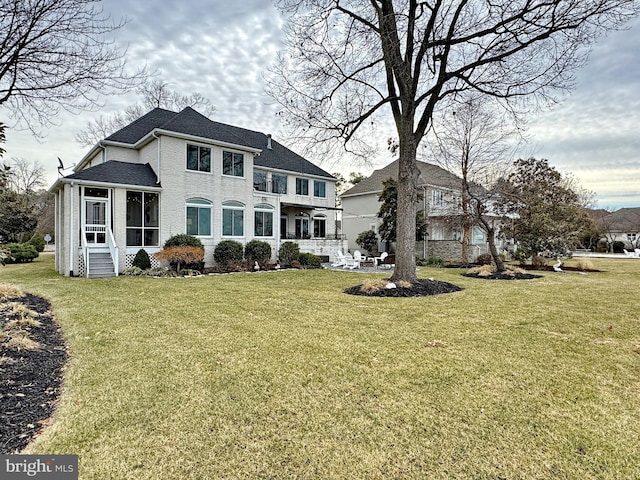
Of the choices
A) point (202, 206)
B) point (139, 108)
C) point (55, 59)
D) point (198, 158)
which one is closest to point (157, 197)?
point (202, 206)

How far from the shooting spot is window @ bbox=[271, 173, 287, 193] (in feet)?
78.4

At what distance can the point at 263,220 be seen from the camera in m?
20.1

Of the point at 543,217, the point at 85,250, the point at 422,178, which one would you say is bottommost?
the point at 85,250

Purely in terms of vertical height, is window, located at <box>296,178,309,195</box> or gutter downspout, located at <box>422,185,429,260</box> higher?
window, located at <box>296,178,309,195</box>

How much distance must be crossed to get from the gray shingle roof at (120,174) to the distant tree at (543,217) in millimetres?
17527

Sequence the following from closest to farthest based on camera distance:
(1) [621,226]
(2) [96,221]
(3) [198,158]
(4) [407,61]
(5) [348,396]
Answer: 1. (5) [348,396]
2. (4) [407,61]
3. (2) [96,221]
4. (3) [198,158]
5. (1) [621,226]

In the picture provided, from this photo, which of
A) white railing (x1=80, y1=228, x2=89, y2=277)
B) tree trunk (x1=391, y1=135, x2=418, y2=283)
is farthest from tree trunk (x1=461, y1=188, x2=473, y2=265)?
white railing (x1=80, y1=228, x2=89, y2=277)

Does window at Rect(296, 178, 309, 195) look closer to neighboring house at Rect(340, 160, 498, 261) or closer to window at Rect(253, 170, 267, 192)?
window at Rect(253, 170, 267, 192)

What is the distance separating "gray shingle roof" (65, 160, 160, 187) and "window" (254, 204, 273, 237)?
557cm

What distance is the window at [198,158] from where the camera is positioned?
1694 cm

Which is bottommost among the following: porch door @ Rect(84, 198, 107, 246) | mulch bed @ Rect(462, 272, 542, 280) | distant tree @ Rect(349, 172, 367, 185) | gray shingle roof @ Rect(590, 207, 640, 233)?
mulch bed @ Rect(462, 272, 542, 280)

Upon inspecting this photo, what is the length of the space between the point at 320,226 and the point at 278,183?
512cm

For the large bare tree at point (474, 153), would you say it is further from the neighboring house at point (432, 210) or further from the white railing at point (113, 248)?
the white railing at point (113, 248)

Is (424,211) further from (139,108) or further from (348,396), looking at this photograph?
(139,108)
